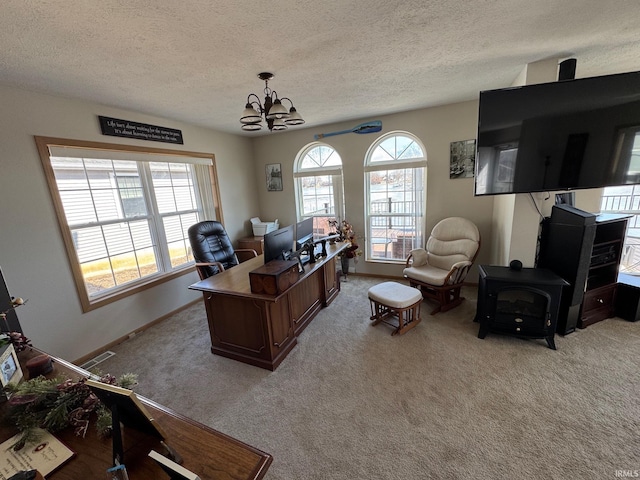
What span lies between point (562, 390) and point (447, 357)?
75 centimetres

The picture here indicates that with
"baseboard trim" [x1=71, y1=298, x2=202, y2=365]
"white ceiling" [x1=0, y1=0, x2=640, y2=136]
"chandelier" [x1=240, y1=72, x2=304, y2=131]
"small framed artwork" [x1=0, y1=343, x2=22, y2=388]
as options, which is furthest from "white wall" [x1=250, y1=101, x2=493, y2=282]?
"small framed artwork" [x1=0, y1=343, x2=22, y2=388]

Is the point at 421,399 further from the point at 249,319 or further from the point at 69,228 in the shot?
the point at 69,228

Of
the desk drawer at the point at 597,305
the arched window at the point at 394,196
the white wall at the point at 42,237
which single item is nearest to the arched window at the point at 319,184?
the arched window at the point at 394,196

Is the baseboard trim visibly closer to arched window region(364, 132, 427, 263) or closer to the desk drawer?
arched window region(364, 132, 427, 263)

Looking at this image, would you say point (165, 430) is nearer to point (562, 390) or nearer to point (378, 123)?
point (562, 390)

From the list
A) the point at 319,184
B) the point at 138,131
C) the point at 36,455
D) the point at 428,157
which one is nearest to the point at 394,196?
→ the point at 428,157

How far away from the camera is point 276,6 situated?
4.45 feet

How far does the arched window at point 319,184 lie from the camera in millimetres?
4328

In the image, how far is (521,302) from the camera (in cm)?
240

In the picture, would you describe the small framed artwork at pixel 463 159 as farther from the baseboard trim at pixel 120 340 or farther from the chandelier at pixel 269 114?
the baseboard trim at pixel 120 340

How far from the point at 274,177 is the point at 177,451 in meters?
4.32

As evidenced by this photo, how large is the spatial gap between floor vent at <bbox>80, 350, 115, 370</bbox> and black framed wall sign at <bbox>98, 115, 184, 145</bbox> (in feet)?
7.53

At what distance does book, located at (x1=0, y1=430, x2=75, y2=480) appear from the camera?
30.3 inches

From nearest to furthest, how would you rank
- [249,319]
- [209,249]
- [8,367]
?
[8,367] < [249,319] < [209,249]
